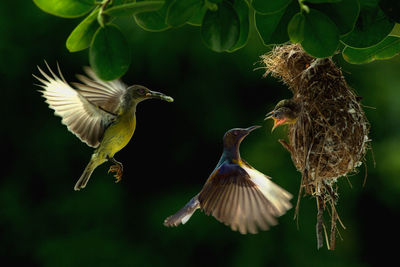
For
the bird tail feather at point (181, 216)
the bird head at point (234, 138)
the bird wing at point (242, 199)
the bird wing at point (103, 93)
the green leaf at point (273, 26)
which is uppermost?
the green leaf at point (273, 26)

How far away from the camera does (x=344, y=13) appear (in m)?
1.14

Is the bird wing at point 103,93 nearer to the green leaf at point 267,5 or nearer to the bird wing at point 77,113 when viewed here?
the bird wing at point 77,113

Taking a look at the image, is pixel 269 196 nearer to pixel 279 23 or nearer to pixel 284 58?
pixel 284 58

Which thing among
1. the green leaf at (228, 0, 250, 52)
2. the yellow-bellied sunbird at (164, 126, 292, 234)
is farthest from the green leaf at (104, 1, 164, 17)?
the yellow-bellied sunbird at (164, 126, 292, 234)

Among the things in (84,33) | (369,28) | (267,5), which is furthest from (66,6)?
(369,28)

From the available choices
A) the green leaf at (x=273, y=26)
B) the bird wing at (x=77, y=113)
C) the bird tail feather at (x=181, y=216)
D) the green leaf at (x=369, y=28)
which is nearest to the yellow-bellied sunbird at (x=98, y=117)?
the bird wing at (x=77, y=113)

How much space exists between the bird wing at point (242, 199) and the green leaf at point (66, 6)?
917 mm

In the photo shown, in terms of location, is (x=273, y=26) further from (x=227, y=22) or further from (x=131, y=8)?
(x=131, y=8)

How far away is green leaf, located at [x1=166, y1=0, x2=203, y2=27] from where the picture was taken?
101cm

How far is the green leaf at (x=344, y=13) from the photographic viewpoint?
1132 millimetres

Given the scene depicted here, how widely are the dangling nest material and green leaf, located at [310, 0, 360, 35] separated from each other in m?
0.84

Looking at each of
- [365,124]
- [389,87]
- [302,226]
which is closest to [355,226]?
[302,226]

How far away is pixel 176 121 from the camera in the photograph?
A: 16.3 ft

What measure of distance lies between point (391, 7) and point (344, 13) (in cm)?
15
